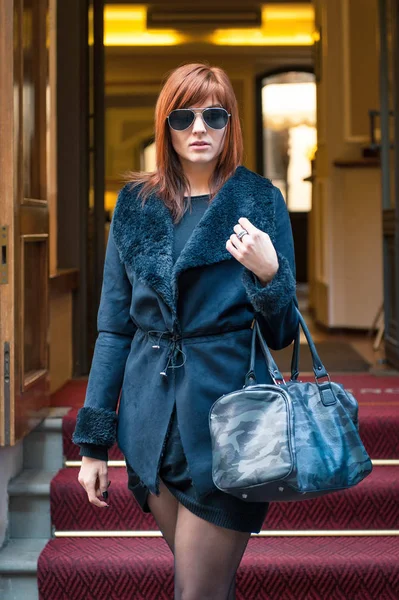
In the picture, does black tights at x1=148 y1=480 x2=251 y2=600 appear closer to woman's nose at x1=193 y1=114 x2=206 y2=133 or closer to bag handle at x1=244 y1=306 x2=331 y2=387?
bag handle at x1=244 y1=306 x2=331 y2=387

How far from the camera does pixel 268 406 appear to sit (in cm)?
156

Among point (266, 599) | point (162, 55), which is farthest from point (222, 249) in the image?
point (162, 55)

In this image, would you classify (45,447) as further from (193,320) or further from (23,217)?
(193,320)

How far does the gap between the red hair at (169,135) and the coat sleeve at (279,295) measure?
5.1 inches

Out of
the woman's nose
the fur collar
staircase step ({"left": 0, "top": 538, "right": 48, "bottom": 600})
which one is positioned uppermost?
the woman's nose

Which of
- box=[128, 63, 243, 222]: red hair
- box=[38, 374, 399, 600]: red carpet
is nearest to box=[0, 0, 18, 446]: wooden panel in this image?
box=[38, 374, 399, 600]: red carpet

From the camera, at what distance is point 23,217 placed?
3322 mm

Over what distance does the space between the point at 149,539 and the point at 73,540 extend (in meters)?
0.27

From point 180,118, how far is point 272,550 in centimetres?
185

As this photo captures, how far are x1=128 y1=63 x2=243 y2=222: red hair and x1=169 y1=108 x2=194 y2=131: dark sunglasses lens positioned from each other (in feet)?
0.05

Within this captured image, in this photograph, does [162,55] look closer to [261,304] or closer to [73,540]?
[73,540]

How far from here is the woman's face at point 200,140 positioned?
1.74 meters

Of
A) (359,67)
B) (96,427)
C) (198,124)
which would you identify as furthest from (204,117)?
(359,67)

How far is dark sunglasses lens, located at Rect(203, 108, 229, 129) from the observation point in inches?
68.4
